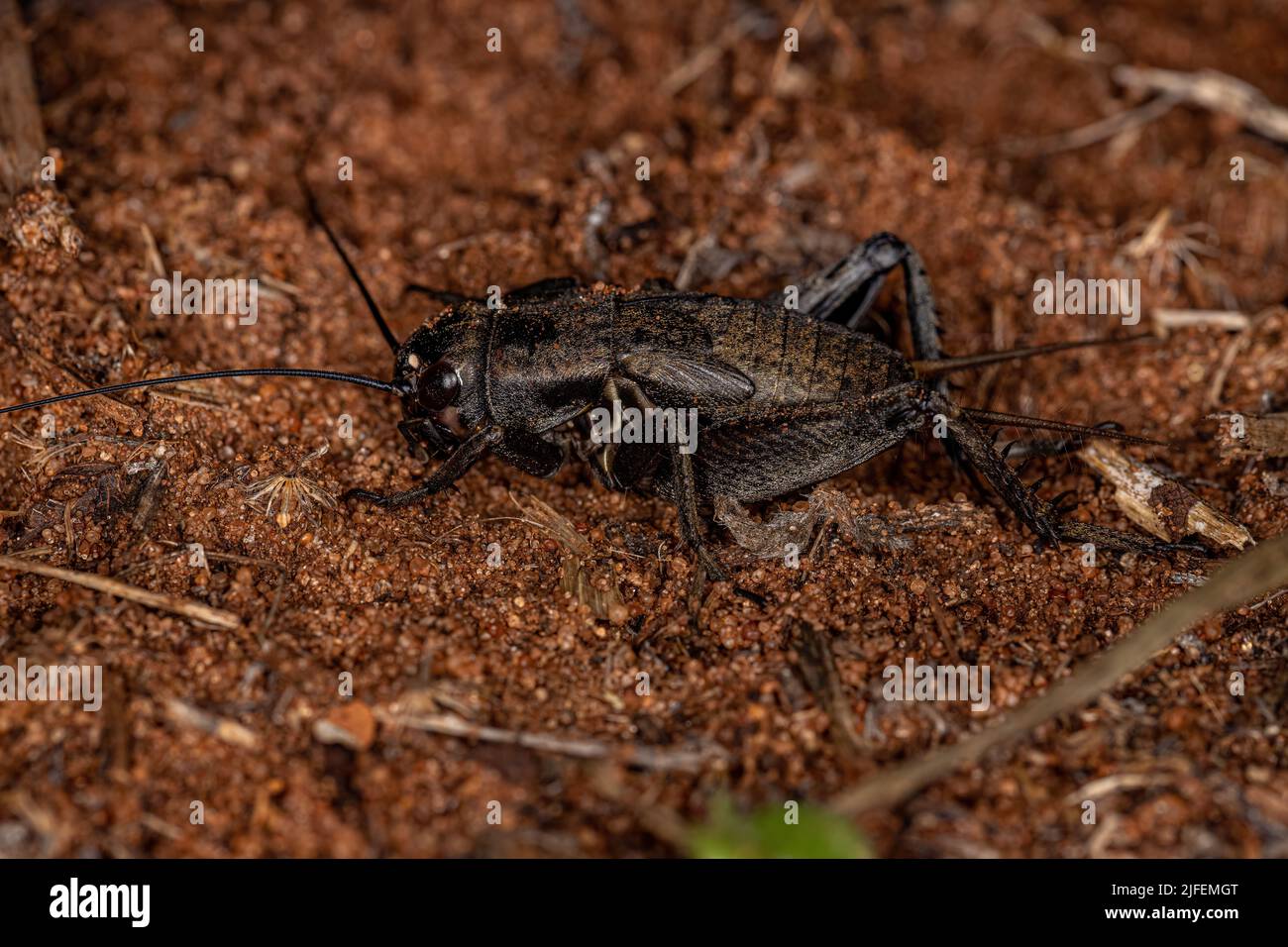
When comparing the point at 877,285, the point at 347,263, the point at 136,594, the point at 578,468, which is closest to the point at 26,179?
the point at 347,263

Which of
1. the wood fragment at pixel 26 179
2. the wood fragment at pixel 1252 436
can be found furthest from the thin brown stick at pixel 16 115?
the wood fragment at pixel 1252 436

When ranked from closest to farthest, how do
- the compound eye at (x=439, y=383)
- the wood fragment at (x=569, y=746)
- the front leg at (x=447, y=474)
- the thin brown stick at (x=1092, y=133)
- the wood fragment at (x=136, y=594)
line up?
the wood fragment at (x=569, y=746)
the wood fragment at (x=136, y=594)
the front leg at (x=447, y=474)
the compound eye at (x=439, y=383)
the thin brown stick at (x=1092, y=133)

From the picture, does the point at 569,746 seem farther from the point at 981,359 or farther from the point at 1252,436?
the point at 1252,436

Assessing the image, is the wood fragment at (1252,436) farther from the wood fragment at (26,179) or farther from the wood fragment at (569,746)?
the wood fragment at (26,179)

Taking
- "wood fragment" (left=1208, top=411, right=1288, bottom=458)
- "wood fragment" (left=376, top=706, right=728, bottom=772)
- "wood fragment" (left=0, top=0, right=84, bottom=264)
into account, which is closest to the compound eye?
"wood fragment" (left=376, top=706, right=728, bottom=772)

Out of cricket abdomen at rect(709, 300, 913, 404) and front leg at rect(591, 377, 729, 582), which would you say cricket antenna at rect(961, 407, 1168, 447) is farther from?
front leg at rect(591, 377, 729, 582)

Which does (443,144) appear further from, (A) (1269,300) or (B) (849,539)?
(A) (1269,300)
